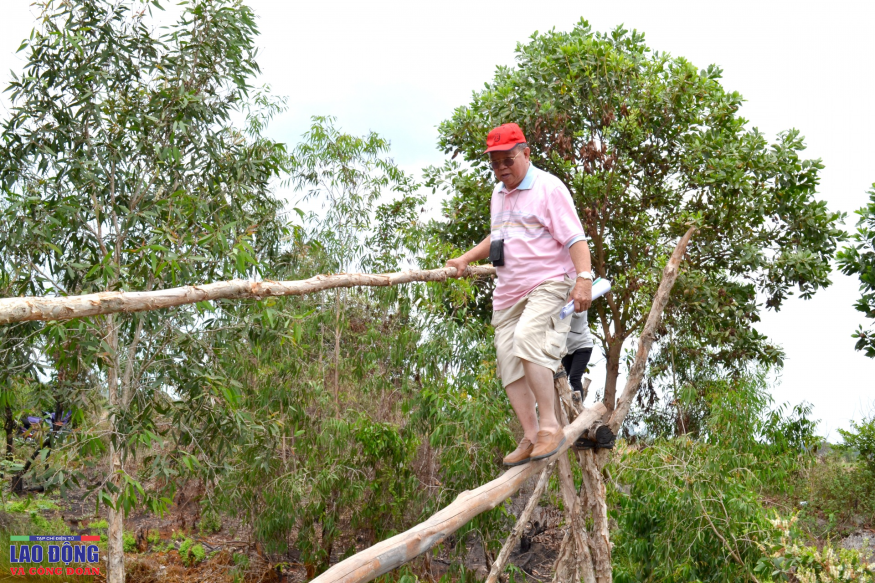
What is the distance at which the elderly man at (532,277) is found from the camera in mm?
3203

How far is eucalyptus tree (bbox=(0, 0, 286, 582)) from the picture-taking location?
6.34 meters

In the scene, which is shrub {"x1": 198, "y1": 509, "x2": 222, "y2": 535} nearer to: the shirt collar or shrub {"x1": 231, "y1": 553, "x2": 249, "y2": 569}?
shrub {"x1": 231, "y1": 553, "x2": 249, "y2": 569}

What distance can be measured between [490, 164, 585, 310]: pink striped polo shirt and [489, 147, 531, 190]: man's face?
0.12ft

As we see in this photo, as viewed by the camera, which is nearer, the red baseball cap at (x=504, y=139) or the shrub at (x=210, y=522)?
the red baseball cap at (x=504, y=139)

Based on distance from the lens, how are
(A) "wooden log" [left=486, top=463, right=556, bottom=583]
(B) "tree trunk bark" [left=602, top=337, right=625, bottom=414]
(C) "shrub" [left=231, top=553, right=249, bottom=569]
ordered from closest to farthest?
(A) "wooden log" [left=486, top=463, right=556, bottom=583], (C) "shrub" [left=231, top=553, right=249, bottom=569], (B) "tree trunk bark" [left=602, top=337, right=625, bottom=414]

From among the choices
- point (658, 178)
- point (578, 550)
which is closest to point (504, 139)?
point (578, 550)

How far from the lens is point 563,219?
10.7ft

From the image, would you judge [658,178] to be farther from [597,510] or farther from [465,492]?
[465,492]

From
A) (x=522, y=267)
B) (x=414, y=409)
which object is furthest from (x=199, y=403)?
(x=522, y=267)

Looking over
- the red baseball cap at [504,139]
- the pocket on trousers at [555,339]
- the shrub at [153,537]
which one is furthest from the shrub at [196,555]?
the red baseball cap at [504,139]

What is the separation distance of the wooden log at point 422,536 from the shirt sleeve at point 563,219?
100 centimetres

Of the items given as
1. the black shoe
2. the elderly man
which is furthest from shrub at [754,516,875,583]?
the elderly man

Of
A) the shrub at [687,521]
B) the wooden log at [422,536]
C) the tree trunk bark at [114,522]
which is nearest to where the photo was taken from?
the wooden log at [422,536]

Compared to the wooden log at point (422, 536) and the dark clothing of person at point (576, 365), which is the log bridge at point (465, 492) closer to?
the wooden log at point (422, 536)
